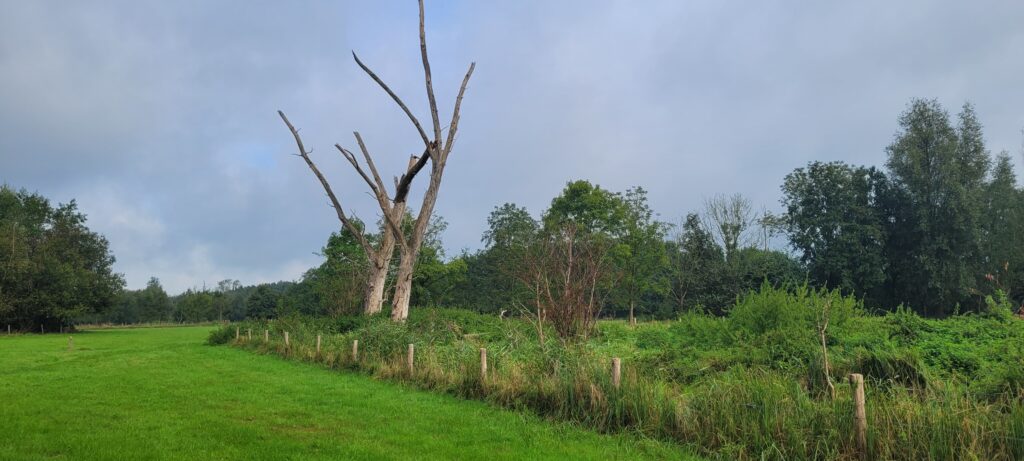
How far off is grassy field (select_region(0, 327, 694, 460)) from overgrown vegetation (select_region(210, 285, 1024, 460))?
1.72ft

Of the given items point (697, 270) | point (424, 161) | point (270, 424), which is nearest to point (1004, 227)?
point (697, 270)

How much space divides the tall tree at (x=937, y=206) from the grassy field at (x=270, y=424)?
3882cm

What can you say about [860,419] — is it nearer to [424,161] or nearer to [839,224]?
[424,161]

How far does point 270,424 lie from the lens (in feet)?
26.0

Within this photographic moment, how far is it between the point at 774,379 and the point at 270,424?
256 inches

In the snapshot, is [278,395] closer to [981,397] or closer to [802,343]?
[802,343]

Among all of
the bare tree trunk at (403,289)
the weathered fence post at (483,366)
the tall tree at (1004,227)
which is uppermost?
the tall tree at (1004,227)

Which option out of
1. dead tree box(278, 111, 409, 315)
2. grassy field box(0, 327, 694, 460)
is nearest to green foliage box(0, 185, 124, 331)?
dead tree box(278, 111, 409, 315)

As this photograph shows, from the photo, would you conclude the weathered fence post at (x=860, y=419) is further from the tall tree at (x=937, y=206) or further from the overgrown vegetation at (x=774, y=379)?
the tall tree at (x=937, y=206)

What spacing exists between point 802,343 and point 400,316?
566 inches

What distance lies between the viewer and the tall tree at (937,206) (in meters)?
37.0

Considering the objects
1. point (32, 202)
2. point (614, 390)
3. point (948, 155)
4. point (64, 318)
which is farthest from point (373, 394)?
point (32, 202)

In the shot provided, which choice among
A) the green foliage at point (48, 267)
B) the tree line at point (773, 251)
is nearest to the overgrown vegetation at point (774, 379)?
the tree line at point (773, 251)

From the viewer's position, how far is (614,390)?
306 inches
